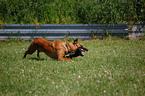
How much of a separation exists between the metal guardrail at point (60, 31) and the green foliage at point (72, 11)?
1.98ft

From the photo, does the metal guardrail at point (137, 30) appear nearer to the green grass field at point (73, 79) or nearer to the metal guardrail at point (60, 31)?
the metal guardrail at point (60, 31)

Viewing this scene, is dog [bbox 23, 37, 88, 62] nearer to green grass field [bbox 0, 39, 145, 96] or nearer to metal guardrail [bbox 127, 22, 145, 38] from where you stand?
green grass field [bbox 0, 39, 145, 96]

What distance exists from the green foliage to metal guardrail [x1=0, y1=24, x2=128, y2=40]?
0.60 meters

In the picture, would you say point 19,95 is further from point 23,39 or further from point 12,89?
point 23,39

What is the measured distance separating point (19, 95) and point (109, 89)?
1.70m

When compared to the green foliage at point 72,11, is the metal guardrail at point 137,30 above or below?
below

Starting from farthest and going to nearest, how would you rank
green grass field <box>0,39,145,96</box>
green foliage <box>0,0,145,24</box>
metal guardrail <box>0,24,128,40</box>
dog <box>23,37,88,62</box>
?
1. green foliage <box>0,0,145,24</box>
2. metal guardrail <box>0,24,128,40</box>
3. dog <box>23,37,88,62</box>
4. green grass field <box>0,39,145,96</box>

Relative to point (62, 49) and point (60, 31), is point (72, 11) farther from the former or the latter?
point (62, 49)

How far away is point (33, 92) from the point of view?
11.3 feet

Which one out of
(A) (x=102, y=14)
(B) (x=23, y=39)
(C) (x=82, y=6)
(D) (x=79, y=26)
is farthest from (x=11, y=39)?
(A) (x=102, y=14)

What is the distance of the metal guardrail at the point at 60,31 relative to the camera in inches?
411

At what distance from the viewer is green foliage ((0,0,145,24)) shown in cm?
1101

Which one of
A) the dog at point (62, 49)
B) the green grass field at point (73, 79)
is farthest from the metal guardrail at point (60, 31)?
the green grass field at point (73, 79)

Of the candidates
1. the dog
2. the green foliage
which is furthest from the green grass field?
the green foliage
